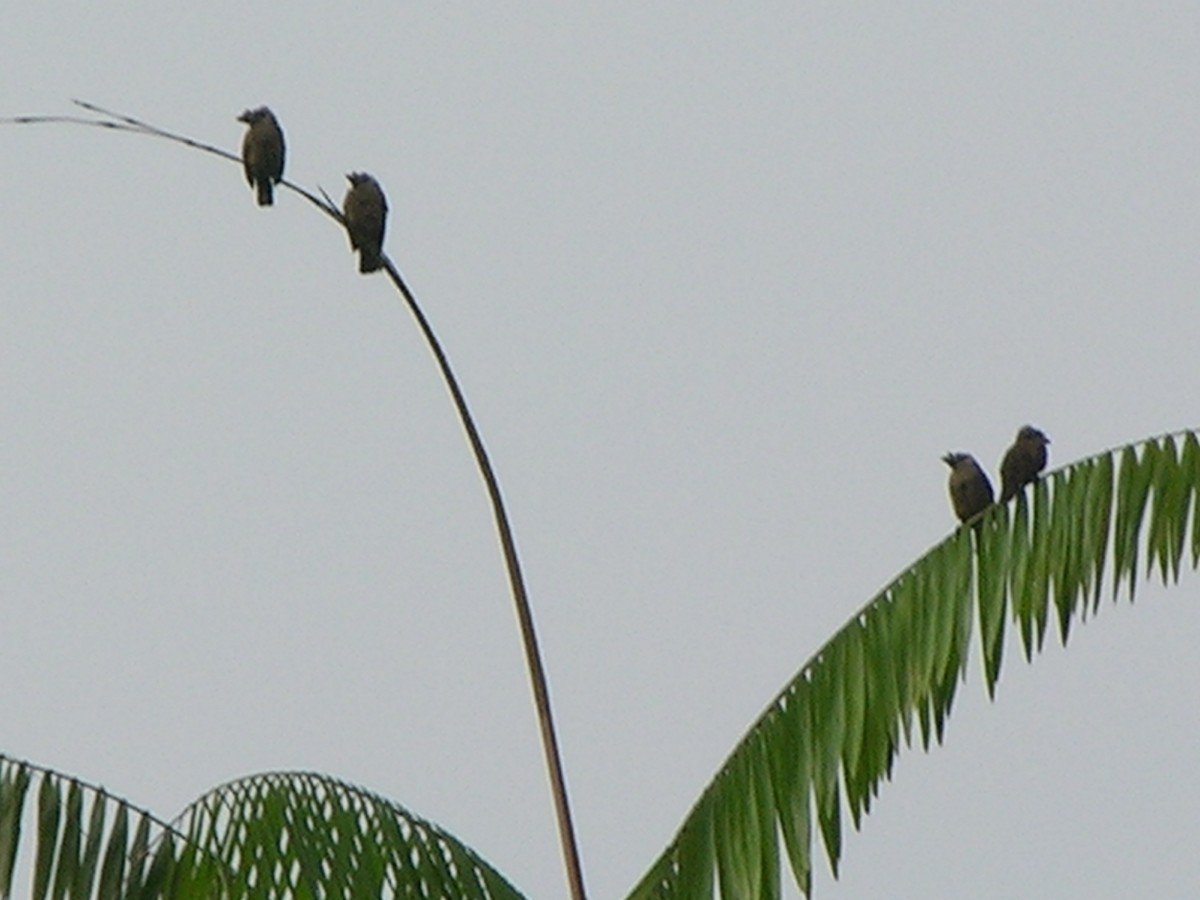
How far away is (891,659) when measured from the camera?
210 inches

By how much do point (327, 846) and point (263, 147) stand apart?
3800 millimetres

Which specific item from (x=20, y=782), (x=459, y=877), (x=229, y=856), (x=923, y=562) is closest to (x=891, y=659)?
(x=923, y=562)

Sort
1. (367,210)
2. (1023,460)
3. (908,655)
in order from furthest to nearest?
(367,210) < (1023,460) < (908,655)

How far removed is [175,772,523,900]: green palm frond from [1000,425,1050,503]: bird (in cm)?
213

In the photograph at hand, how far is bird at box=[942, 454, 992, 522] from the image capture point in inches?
285

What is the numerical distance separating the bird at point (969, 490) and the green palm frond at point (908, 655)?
1.66 meters

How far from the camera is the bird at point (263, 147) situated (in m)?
8.91

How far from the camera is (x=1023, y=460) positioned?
7.14 metres

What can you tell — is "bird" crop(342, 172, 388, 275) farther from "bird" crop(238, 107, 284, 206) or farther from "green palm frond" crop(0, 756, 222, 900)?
"green palm frond" crop(0, 756, 222, 900)

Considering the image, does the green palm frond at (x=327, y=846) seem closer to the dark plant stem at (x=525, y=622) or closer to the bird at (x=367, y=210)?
the dark plant stem at (x=525, y=622)

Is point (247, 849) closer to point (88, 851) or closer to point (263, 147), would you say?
point (88, 851)

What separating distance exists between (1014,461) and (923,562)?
1.67 m

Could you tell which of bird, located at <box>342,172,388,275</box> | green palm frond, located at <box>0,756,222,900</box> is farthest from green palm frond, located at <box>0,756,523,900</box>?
bird, located at <box>342,172,388,275</box>

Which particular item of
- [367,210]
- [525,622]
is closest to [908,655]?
[525,622]
